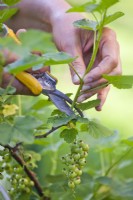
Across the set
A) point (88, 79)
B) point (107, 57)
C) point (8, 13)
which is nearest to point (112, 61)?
point (107, 57)

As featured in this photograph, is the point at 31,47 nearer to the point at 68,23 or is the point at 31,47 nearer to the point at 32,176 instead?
the point at 32,176

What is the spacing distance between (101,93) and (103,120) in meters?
1.40

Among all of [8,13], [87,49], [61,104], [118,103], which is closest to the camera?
[8,13]

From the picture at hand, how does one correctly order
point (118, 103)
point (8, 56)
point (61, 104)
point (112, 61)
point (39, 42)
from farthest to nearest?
point (118, 103) → point (112, 61) → point (61, 104) → point (8, 56) → point (39, 42)

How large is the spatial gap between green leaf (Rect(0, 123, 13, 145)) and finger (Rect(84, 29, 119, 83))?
31 centimetres

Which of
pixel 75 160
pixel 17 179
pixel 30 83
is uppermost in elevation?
pixel 30 83

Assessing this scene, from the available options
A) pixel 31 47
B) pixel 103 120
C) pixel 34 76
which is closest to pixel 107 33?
pixel 34 76

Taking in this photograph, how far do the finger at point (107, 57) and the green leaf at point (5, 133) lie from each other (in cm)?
31

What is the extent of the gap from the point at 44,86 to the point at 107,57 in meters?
0.18

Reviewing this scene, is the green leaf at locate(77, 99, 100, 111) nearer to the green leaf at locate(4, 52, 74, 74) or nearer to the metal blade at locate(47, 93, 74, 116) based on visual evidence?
the metal blade at locate(47, 93, 74, 116)

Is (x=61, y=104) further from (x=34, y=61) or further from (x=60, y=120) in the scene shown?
(x=34, y=61)

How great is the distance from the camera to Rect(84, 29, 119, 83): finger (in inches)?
46.5

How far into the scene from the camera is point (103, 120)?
2.69 meters

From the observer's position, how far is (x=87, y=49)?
4.46 feet
